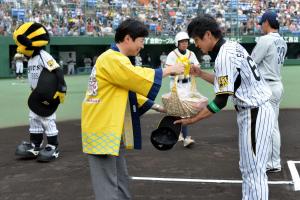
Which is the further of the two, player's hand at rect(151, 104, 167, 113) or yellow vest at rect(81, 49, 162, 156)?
player's hand at rect(151, 104, 167, 113)

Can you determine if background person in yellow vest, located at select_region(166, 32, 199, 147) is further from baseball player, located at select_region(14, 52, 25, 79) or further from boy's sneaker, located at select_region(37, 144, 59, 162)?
baseball player, located at select_region(14, 52, 25, 79)

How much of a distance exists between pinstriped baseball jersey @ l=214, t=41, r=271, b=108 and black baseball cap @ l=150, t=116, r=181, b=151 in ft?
1.65

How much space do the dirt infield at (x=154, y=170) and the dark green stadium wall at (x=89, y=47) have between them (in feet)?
55.2

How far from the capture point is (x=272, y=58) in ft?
19.9

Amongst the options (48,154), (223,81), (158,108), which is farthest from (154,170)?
(223,81)

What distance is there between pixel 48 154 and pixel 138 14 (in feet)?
85.7

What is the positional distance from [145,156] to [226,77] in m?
3.68

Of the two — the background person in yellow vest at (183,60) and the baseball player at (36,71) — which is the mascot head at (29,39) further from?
the background person in yellow vest at (183,60)

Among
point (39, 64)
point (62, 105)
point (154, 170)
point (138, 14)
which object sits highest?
point (138, 14)

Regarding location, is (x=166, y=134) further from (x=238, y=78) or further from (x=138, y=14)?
(x=138, y=14)

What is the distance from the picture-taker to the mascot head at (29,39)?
7.18m

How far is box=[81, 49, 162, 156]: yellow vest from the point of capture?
12.1 feet

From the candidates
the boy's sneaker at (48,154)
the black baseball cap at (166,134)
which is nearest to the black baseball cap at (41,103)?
the boy's sneaker at (48,154)

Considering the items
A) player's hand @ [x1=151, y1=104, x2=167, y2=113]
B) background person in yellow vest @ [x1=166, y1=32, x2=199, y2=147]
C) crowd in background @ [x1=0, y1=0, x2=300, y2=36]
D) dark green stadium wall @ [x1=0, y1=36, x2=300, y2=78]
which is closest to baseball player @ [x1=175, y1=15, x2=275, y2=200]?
player's hand @ [x1=151, y1=104, x2=167, y2=113]
